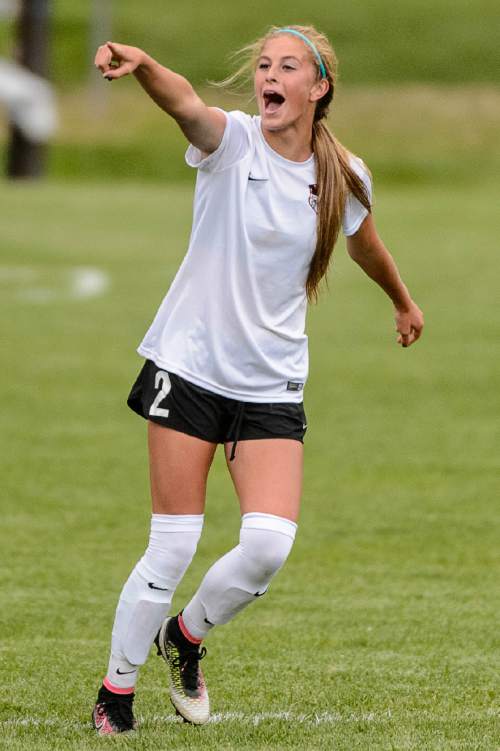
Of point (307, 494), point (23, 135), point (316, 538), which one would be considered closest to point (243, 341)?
point (316, 538)

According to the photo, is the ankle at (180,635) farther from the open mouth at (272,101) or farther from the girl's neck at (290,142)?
the open mouth at (272,101)

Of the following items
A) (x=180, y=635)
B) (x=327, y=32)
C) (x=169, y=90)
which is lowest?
(x=327, y=32)

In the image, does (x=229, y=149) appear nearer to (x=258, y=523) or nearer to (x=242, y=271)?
(x=242, y=271)

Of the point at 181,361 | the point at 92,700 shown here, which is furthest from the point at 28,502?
the point at 181,361

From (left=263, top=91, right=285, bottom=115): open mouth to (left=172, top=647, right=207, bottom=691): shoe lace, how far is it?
1887 millimetres

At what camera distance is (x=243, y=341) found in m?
5.62

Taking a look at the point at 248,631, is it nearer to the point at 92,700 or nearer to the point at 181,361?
the point at 92,700

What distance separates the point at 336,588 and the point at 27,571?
5.15 feet

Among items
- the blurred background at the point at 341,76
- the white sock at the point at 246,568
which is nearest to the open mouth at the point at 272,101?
the white sock at the point at 246,568

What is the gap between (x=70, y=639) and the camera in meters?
Answer: 7.29

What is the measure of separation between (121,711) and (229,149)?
1898mm

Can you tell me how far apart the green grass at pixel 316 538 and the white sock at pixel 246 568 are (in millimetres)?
415

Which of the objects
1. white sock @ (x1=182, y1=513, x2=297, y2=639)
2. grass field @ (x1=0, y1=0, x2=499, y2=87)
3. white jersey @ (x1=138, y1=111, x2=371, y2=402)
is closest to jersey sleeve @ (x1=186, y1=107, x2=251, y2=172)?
white jersey @ (x1=138, y1=111, x2=371, y2=402)

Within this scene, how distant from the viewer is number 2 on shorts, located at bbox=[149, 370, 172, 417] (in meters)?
5.63
